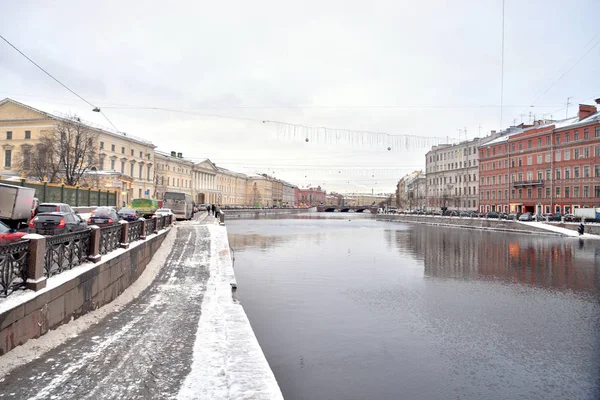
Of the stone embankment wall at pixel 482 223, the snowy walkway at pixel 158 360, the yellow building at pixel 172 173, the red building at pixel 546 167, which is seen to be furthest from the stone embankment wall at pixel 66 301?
the yellow building at pixel 172 173

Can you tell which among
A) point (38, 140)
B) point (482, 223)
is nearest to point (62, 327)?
point (482, 223)

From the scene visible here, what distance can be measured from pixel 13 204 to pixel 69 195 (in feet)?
57.6

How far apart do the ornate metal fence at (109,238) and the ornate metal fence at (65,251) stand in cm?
128

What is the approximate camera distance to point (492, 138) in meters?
86.1

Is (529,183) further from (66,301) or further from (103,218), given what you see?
(66,301)

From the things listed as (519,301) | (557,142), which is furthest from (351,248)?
(557,142)

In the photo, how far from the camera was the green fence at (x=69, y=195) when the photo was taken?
99.5 ft

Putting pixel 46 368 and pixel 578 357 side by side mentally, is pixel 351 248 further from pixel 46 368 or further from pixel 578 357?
pixel 46 368

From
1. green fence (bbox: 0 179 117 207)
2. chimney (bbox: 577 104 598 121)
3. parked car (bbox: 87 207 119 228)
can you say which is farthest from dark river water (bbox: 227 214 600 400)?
chimney (bbox: 577 104 598 121)

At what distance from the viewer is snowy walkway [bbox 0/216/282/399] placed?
240 inches

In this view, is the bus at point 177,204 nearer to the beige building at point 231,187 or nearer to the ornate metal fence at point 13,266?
the ornate metal fence at point 13,266

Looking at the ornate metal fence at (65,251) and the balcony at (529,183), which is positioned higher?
the balcony at (529,183)

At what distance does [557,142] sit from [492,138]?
24.3 meters

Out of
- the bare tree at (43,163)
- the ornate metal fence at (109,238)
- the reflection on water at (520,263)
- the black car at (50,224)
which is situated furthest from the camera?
the bare tree at (43,163)
